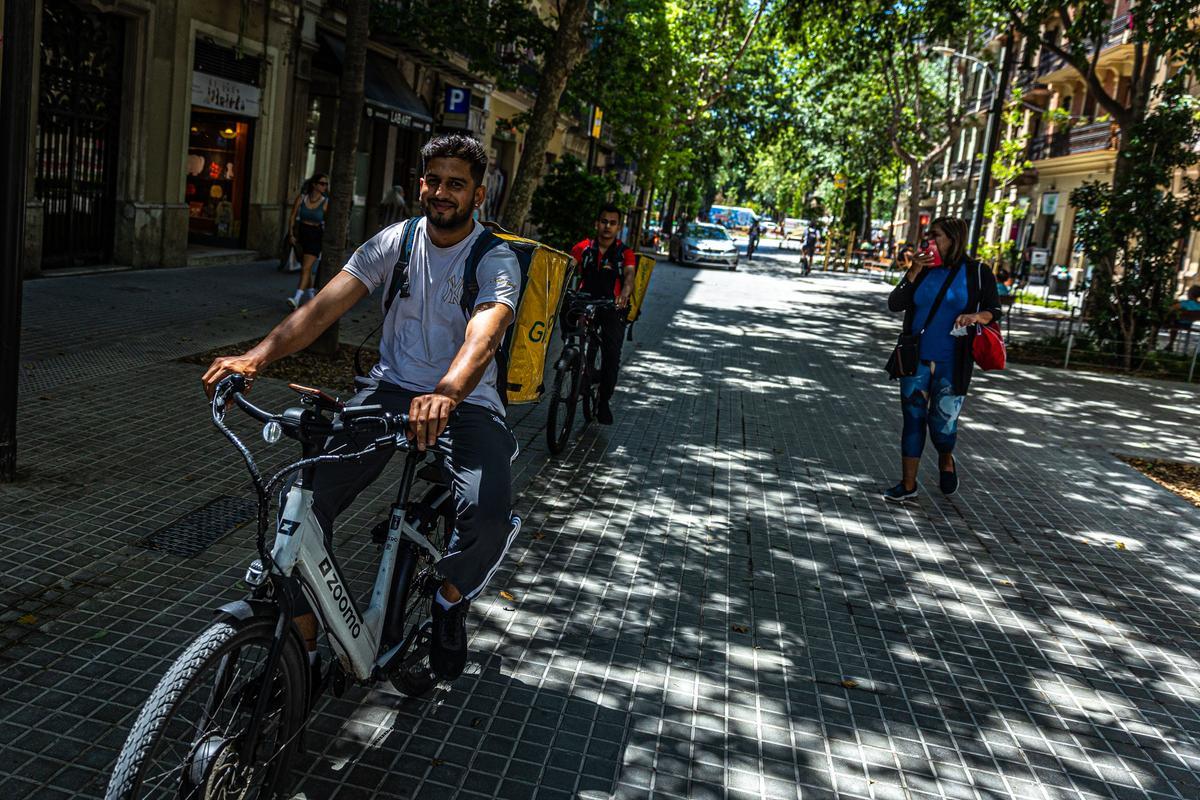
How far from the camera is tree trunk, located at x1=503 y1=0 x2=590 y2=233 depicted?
33.3ft

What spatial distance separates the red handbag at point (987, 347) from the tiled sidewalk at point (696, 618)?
1.00 m

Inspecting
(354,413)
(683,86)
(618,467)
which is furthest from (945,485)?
(683,86)

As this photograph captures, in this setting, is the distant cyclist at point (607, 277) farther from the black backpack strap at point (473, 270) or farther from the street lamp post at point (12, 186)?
the black backpack strap at point (473, 270)

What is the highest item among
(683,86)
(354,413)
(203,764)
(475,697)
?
(683,86)

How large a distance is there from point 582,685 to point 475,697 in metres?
0.41

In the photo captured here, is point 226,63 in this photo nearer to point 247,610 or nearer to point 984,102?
point 247,610

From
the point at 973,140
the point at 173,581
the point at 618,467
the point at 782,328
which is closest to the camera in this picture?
the point at 173,581

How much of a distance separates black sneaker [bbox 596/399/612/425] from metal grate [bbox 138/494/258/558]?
11.4 ft

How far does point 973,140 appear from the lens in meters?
57.0

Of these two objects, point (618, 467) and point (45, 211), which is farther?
point (45, 211)

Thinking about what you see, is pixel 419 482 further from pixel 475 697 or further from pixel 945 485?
pixel 945 485

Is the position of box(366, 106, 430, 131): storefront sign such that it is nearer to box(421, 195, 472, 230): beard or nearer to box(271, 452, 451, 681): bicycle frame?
box(421, 195, 472, 230): beard

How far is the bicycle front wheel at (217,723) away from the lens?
2.26 meters

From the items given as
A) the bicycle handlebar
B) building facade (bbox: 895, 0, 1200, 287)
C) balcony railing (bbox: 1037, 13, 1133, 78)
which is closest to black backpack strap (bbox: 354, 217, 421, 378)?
the bicycle handlebar
